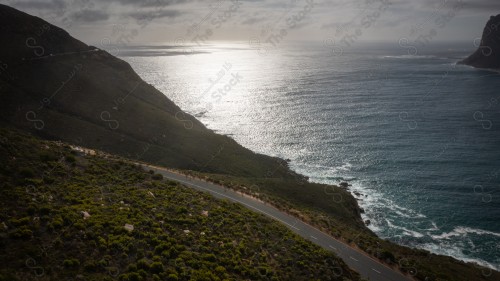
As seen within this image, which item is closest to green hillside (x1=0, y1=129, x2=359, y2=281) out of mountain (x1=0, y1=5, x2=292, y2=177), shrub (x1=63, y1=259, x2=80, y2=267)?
shrub (x1=63, y1=259, x2=80, y2=267)

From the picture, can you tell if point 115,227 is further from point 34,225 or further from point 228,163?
point 228,163

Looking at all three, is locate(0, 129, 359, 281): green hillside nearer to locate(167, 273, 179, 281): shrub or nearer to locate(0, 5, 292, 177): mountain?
locate(167, 273, 179, 281): shrub

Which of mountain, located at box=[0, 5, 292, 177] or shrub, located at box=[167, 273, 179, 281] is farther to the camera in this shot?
mountain, located at box=[0, 5, 292, 177]

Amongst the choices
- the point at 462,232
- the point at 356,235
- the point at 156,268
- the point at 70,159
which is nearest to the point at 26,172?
the point at 70,159

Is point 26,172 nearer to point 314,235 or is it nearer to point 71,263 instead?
point 71,263

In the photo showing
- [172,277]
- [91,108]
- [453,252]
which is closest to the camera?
[172,277]

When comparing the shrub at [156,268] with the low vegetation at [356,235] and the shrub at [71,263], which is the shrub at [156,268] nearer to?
the shrub at [71,263]

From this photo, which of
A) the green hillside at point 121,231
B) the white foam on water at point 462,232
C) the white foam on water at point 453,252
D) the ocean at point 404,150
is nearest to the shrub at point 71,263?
the green hillside at point 121,231

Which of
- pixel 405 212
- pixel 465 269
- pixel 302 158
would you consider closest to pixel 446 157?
pixel 405 212
